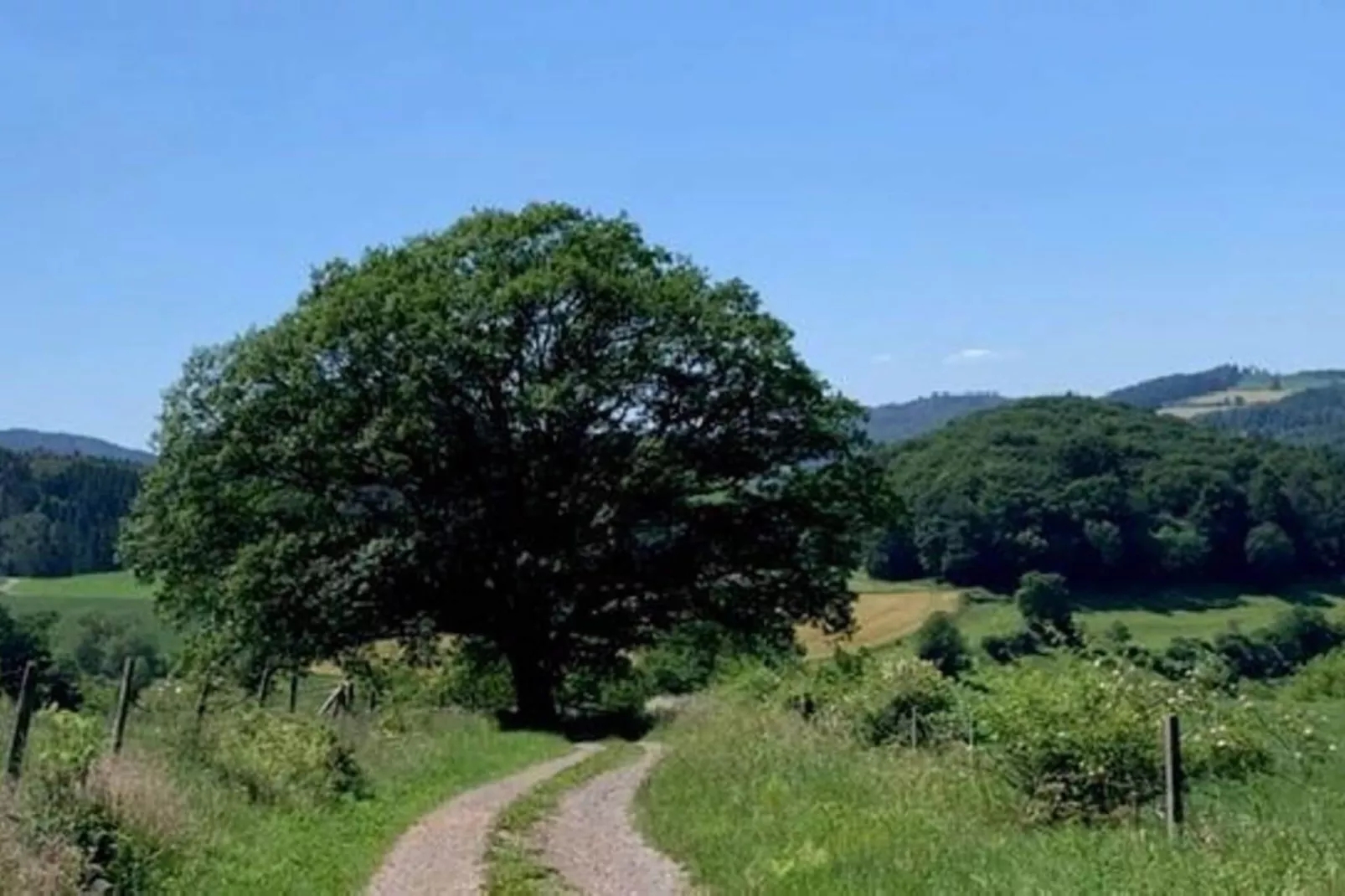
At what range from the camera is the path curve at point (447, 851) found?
14625 millimetres

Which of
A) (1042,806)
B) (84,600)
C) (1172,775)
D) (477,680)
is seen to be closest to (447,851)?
(1042,806)

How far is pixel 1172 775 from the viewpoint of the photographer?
1270cm

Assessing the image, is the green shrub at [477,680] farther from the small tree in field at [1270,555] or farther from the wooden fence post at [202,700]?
the small tree in field at [1270,555]

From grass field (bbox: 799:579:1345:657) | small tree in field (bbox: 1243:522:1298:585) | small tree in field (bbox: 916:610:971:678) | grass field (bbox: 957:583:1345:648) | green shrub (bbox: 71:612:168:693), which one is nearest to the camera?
small tree in field (bbox: 916:610:971:678)

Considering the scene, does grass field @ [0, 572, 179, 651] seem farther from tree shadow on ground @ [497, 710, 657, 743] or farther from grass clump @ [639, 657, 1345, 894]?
grass clump @ [639, 657, 1345, 894]

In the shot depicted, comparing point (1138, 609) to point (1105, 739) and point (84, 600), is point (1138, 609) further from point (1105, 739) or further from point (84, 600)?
point (84, 600)

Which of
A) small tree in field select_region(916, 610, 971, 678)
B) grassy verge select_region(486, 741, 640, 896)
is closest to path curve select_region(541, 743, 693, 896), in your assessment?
grassy verge select_region(486, 741, 640, 896)

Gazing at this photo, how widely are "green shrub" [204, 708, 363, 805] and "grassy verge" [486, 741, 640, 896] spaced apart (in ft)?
8.37

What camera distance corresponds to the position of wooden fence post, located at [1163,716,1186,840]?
41.0ft

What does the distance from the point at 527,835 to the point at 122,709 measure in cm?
510

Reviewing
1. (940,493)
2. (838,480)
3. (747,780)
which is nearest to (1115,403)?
(940,493)

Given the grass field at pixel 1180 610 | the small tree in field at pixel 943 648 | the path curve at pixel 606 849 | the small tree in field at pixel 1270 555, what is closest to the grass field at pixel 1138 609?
the grass field at pixel 1180 610

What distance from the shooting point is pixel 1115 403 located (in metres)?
156

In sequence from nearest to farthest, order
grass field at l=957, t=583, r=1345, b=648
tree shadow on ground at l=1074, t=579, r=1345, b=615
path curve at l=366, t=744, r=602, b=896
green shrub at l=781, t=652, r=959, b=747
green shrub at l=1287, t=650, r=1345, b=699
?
path curve at l=366, t=744, r=602, b=896 → green shrub at l=781, t=652, r=959, b=747 → green shrub at l=1287, t=650, r=1345, b=699 → grass field at l=957, t=583, r=1345, b=648 → tree shadow on ground at l=1074, t=579, r=1345, b=615
